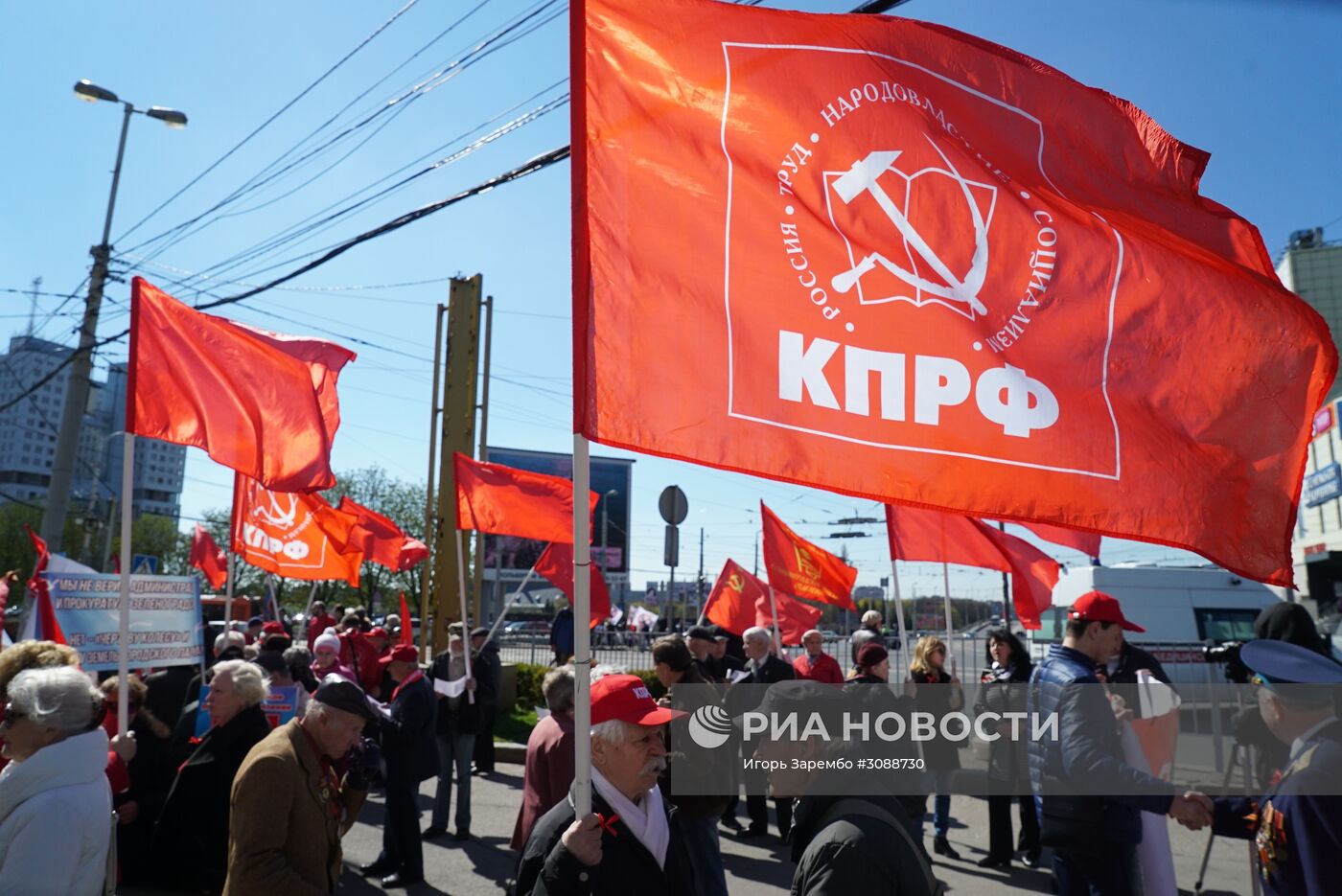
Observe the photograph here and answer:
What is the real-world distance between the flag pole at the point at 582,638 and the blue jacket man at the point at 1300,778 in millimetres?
2502

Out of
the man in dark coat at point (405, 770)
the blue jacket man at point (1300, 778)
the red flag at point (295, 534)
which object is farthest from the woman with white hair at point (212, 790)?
the red flag at point (295, 534)

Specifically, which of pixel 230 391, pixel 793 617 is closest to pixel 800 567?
pixel 793 617

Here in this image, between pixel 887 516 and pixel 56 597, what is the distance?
249 inches

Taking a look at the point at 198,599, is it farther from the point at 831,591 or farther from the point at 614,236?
the point at 831,591

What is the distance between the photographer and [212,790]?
16.2 ft

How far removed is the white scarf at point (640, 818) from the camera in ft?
10.3

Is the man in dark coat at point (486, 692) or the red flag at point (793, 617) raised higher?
the red flag at point (793, 617)

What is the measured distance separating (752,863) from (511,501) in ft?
13.9

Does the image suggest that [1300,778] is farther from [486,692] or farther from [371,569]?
[371,569]

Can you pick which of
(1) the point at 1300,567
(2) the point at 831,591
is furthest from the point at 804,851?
(1) the point at 1300,567

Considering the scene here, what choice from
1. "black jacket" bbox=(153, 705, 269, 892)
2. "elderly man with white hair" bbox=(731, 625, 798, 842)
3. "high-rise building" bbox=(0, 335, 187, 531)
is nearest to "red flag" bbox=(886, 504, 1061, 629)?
"elderly man with white hair" bbox=(731, 625, 798, 842)

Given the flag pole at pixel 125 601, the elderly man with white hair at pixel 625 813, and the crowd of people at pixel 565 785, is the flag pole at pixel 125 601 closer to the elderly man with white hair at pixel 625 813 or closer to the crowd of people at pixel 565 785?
the crowd of people at pixel 565 785

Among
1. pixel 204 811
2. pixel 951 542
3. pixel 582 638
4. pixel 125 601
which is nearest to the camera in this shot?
A: pixel 582 638

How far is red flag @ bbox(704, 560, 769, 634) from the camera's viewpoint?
13227 millimetres
